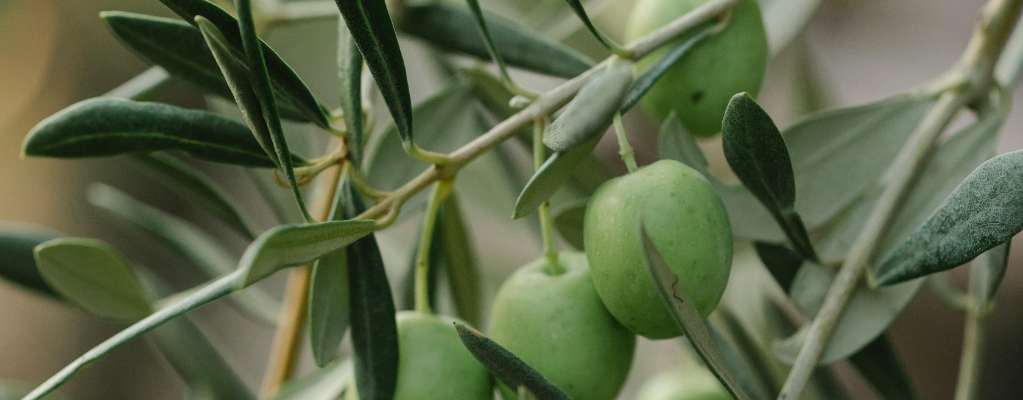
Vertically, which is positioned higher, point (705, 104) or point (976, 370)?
point (705, 104)

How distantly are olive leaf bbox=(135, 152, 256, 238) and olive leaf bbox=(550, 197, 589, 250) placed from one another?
0.33m

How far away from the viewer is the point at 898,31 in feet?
4.79

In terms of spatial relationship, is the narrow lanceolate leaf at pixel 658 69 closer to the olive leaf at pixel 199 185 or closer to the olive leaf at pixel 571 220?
the olive leaf at pixel 571 220

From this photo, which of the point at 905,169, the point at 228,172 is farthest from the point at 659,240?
the point at 228,172

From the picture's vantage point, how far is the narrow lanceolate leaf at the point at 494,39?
48 cm

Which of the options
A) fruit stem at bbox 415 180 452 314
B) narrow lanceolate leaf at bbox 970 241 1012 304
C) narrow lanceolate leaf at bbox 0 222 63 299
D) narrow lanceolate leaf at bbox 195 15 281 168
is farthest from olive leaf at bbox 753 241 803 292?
narrow lanceolate leaf at bbox 0 222 63 299

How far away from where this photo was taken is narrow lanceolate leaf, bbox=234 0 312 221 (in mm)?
277

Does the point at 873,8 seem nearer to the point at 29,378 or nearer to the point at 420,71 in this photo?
the point at 420,71

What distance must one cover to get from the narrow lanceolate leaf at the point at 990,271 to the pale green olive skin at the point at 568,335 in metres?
0.23

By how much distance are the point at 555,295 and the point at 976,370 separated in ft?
1.17

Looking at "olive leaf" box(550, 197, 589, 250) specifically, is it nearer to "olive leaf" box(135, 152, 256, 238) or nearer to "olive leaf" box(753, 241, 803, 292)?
"olive leaf" box(753, 241, 803, 292)

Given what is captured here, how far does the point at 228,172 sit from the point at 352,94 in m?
1.62

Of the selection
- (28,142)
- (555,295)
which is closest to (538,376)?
(555,295)

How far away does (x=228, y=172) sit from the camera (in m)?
1.85
